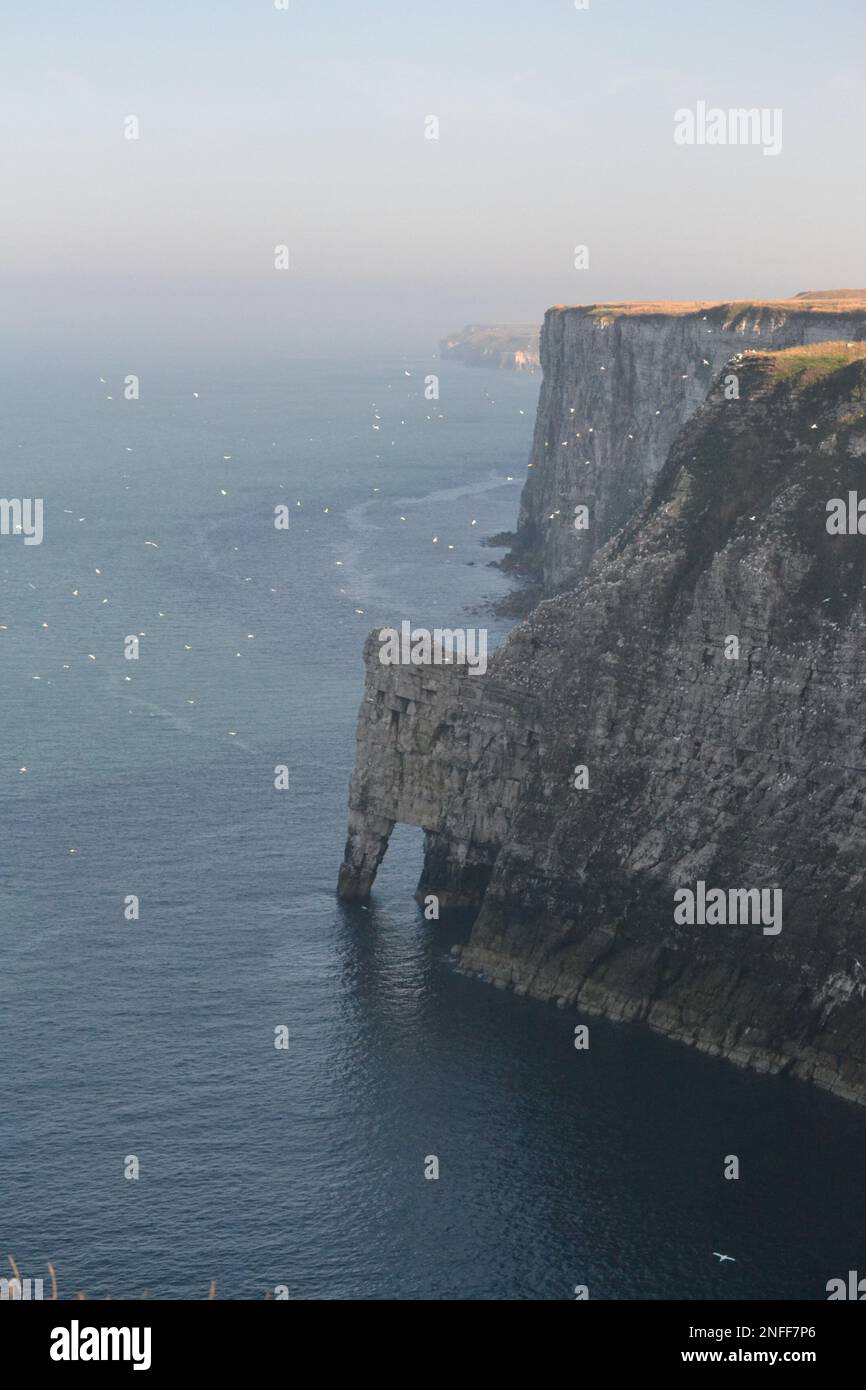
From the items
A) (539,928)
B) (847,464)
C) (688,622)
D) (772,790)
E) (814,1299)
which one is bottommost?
(814,1299)

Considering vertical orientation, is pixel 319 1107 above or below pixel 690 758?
below

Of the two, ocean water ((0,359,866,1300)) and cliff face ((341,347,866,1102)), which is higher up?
cliff face ((341,347,866,1102))

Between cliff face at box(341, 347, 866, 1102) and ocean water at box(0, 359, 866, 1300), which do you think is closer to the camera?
ocean water at box(0, 359, 866, 1300)

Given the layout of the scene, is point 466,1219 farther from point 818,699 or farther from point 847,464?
point 847,464

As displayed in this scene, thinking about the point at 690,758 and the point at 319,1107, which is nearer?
the point at 319,1107

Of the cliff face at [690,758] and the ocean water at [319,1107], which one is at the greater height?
the cliff face at [690,758]

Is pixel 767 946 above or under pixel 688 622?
under
